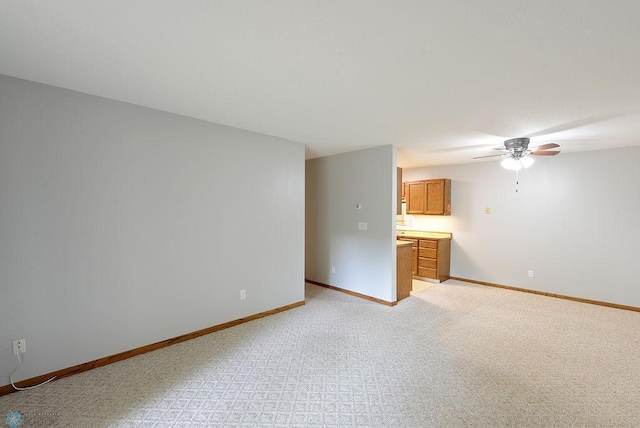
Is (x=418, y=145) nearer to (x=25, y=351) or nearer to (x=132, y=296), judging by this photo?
(x=132, y=296)

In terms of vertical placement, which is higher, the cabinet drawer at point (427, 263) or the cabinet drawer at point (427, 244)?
the cabinet drawer at point (427, 244)

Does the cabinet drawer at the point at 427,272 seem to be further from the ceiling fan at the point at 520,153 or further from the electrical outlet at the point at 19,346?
the electrical outlet at the point at 19,346

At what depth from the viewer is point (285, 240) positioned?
3971 millimetres

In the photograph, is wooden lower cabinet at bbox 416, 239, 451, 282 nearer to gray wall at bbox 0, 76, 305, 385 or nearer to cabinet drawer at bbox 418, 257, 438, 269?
cabinet drawer at bbox 418, 257, 438, 269

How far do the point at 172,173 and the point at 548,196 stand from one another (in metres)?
5.64

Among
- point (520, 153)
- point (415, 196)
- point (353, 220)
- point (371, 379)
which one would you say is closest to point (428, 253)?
point (415, 196)

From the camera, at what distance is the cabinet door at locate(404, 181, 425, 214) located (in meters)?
6.02

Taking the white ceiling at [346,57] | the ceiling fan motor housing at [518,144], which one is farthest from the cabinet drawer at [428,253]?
the white ceiling at [346,57]

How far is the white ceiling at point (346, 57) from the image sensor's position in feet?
4.52

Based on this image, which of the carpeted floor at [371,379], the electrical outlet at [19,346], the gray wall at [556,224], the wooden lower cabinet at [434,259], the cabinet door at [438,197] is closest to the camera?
the carpeted floor at [371,379]

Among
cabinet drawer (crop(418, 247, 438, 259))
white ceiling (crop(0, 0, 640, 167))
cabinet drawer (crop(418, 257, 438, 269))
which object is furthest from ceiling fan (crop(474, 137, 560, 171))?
cabinet drawer (crop(418, 257, 438, 269))

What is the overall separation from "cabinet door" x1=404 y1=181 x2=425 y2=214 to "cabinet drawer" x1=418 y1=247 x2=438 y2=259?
0.86m

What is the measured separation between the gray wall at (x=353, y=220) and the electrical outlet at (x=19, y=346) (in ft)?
12.4

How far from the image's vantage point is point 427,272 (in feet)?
18.4
